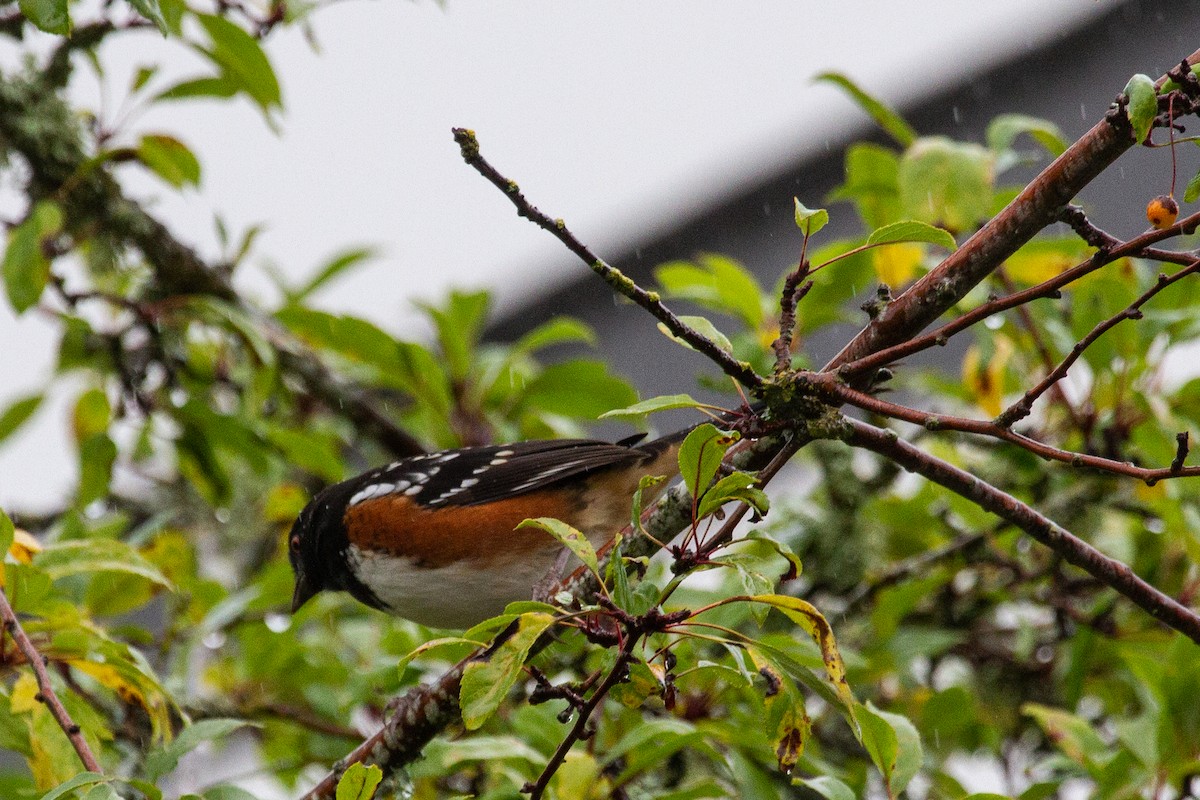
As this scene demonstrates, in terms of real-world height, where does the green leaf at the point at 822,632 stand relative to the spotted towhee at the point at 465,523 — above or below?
above

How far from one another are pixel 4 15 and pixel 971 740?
3.29m

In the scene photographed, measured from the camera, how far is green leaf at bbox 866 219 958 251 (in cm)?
173

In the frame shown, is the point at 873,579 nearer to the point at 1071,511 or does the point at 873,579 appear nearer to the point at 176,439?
the point at 1071,511

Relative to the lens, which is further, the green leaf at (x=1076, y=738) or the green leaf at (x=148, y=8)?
the green leaf at (x=1076, y=738)

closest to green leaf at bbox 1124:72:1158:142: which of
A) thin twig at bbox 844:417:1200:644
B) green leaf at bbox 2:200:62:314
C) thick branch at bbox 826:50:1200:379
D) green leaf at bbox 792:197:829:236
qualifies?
thick branch at bbox 826:50:1200:379

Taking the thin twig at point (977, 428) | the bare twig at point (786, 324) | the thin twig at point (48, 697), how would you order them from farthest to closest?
1. the thin twig at point (48, 697)
2. the bare twig at point (786, 324)
3. the thin twig at point (977, 428)

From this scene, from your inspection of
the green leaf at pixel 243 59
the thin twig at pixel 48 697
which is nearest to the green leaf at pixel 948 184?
the green leaf at pixel 243 59

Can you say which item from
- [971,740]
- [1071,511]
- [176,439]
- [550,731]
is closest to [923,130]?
[1071,511]

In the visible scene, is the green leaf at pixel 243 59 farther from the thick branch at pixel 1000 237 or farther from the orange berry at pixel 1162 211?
the orange berry at pixel 1162 211

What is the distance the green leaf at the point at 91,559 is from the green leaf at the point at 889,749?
1368mm

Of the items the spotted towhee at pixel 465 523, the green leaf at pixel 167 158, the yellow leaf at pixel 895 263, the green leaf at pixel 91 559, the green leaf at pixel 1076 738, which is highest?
the green leaf at pixel 167 158

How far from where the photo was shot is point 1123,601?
3.25 meters

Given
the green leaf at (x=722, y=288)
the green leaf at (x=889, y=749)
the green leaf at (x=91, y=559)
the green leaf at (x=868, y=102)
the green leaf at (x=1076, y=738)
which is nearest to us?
the green leaf at (x=889, y=749)

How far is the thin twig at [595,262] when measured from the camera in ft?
5.09
